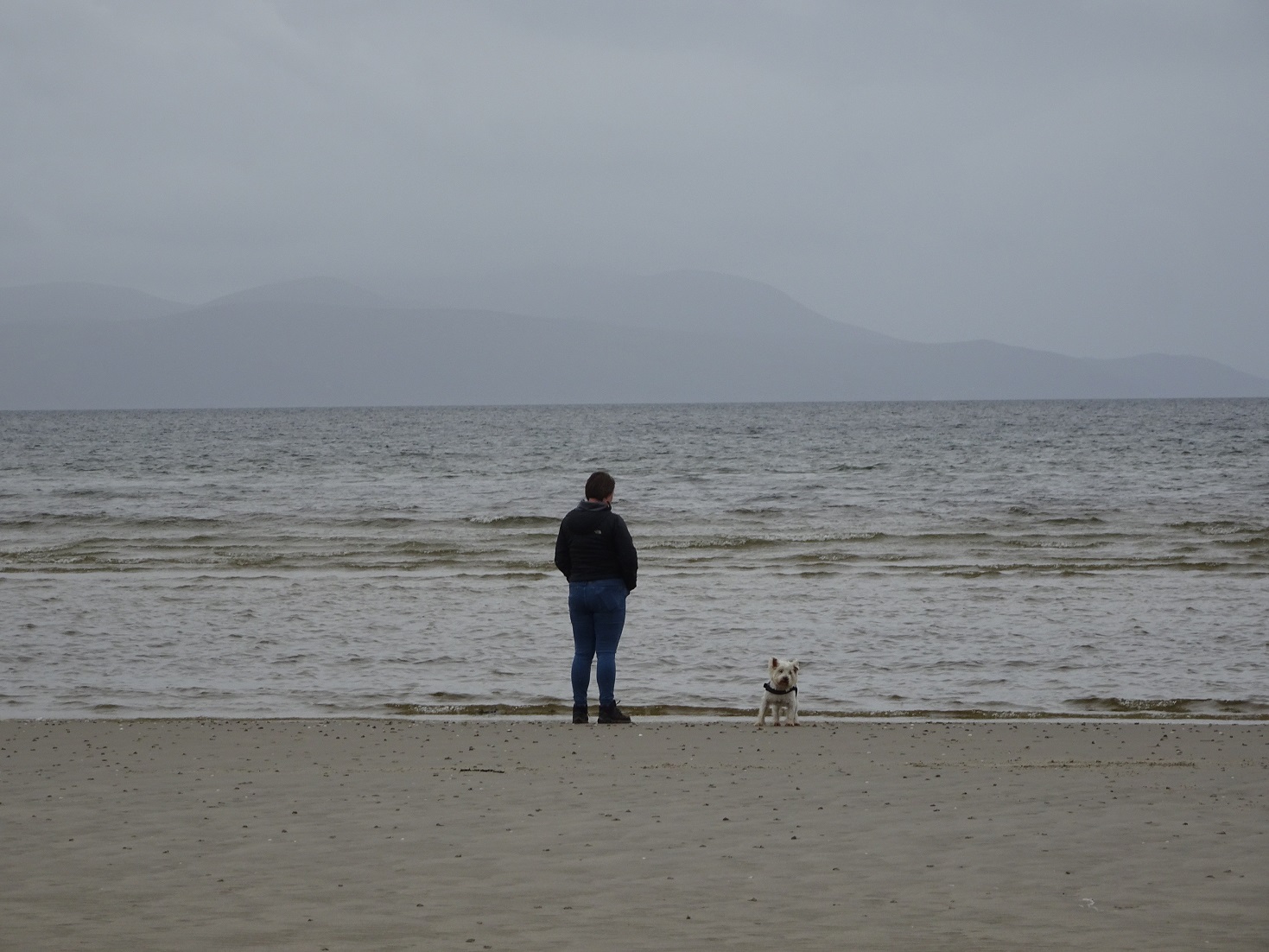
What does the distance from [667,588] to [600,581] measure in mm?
6948

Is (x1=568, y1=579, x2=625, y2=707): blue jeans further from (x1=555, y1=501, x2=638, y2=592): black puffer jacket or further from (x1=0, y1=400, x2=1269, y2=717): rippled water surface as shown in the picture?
(x1=0, y1=400, x2=1269, y2=717): rippled water surface

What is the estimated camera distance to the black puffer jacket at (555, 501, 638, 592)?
28.9 ft

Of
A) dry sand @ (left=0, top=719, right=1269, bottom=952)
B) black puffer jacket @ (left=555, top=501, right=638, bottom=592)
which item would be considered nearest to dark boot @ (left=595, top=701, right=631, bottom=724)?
dry sand @ (left=0, top=719, right=1269, bottom=952)

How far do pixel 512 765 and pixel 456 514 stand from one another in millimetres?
19850

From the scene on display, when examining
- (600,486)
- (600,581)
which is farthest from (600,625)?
(600,486)

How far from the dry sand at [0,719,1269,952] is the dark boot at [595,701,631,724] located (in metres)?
0.45

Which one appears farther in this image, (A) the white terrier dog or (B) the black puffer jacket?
(B) the black puffer jacket

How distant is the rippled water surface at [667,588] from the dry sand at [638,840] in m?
1.96

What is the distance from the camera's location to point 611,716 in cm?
878

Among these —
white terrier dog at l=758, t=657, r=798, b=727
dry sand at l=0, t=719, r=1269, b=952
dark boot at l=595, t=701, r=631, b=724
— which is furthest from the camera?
dark boot at l=595, t=701, r=631, b=724

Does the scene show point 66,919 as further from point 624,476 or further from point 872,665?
point 624,476

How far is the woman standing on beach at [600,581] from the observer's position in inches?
347

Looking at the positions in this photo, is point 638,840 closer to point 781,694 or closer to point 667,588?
point 781,694

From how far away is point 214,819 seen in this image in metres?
5.95
